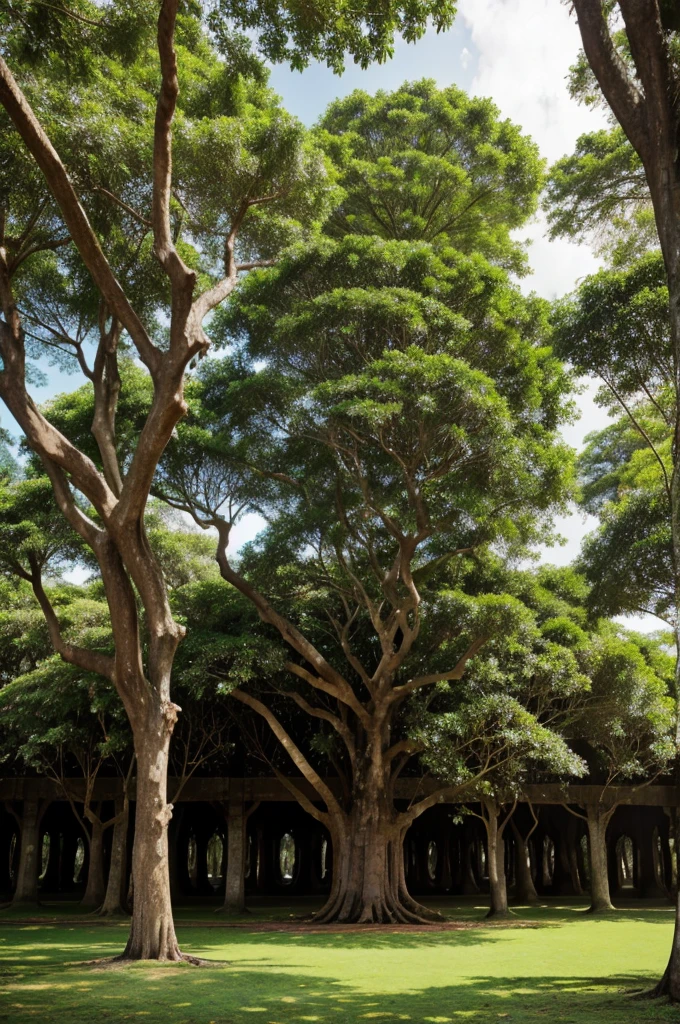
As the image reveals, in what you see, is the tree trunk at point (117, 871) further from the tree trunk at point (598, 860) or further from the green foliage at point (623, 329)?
the green foliage at point (623, 329)

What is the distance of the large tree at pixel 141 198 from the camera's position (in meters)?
9.41

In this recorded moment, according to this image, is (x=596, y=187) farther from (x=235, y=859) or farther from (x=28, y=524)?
(x=235, y=859)

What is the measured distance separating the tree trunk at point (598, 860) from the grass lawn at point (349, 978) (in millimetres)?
6478

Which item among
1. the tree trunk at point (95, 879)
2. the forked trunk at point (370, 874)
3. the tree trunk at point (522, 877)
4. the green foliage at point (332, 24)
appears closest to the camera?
the green foliage at point (332, 24)

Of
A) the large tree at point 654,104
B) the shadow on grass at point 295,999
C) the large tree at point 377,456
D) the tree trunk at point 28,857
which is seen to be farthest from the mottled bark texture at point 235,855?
the large tree at point 654,104

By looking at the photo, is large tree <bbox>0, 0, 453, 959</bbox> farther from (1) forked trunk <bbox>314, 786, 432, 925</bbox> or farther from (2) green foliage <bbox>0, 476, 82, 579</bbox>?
(1) forked trunk <bbox>314, 786, 432, 925</bbox>

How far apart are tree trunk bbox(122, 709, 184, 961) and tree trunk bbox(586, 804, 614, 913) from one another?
1555cm

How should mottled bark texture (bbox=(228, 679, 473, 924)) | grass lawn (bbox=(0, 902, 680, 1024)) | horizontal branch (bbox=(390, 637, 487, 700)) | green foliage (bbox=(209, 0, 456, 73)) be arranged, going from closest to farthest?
grass lawn (bbox=(0, 902, 680, 1024)), green foliage (bbox=(209, 0, 456, 73)), horizontal branch (bbox=(390, 637, 487, 700)), mottled bark texture (bbox=(228, 679, 473, 924))

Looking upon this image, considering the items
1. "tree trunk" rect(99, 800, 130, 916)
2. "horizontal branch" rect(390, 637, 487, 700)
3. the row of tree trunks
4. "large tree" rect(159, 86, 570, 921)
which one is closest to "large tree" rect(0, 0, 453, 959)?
"large tree" rect(159, 86, 570, 921)

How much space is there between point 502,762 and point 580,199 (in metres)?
11.5

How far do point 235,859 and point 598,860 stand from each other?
31.8ft

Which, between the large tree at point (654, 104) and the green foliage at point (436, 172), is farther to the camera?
the green foliage at point (436, 172)

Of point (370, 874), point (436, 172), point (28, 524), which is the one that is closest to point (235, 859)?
point (370, 874)

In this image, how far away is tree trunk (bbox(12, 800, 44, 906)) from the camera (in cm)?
2411
